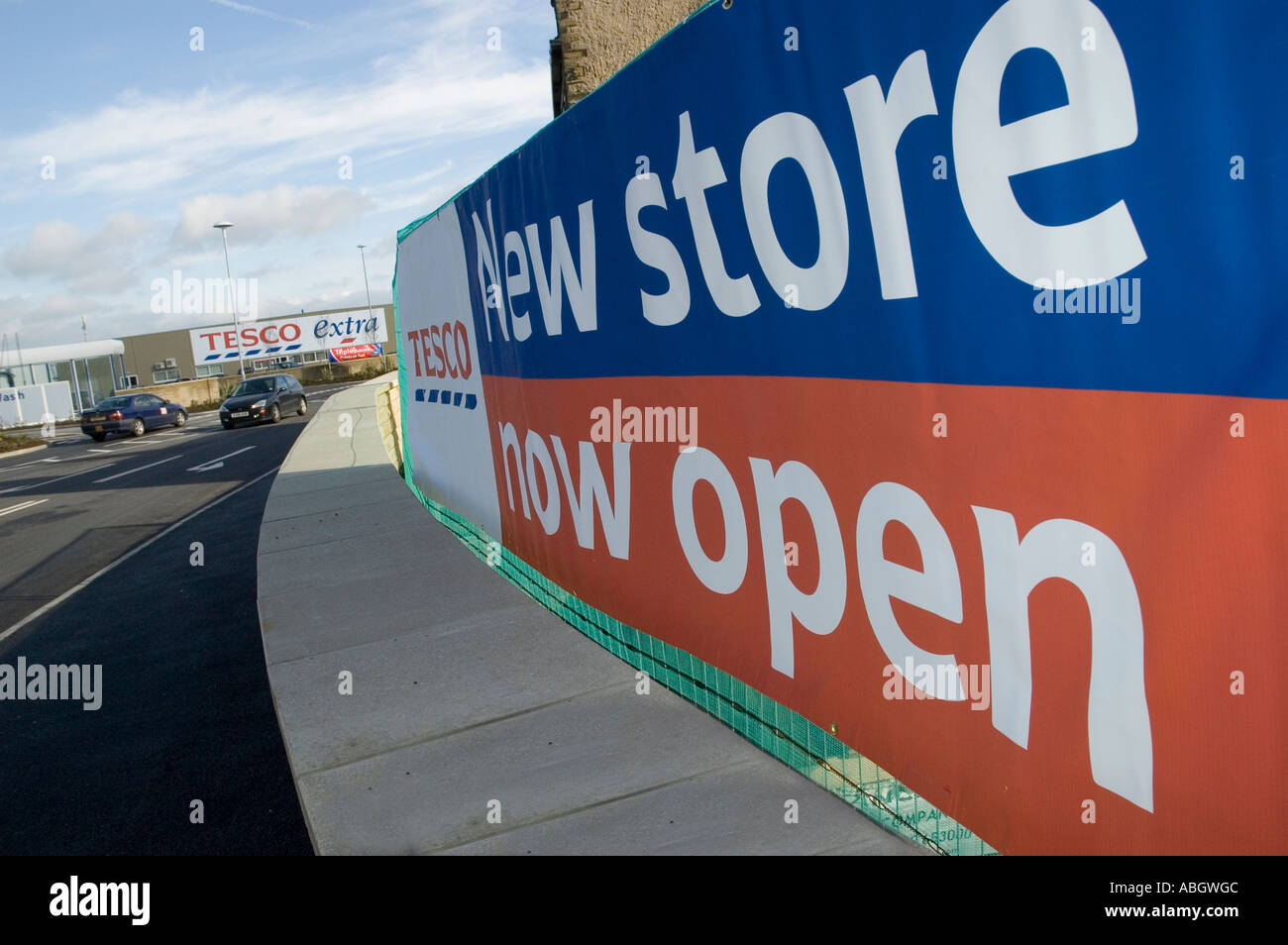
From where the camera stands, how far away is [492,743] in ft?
12.5

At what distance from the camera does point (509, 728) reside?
391 cm

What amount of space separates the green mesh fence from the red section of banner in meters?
0.07

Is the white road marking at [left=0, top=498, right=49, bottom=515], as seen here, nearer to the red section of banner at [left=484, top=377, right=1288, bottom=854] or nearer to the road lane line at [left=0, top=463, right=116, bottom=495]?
the road lane line at [left=0, top=463, right=116, bottom=495]

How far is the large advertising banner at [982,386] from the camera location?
1.83m

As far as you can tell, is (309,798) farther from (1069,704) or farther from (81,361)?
(81,361)

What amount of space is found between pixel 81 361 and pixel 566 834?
61.9m

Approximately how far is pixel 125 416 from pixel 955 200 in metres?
32.4

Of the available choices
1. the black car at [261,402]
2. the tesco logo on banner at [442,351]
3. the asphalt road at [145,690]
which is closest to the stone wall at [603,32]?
the tesco logo on banner at [442,351]

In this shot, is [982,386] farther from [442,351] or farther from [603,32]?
[603,32]

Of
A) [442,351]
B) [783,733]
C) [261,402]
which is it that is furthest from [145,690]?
[261,402]

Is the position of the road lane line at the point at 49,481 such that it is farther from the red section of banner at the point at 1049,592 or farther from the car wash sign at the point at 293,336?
the car wash sign at the point at 293,336

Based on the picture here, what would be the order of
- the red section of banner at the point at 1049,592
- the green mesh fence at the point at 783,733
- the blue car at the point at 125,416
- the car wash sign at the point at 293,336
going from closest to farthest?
the red section of banner at the point at 1049,592, the green mesh fence at the point at 783,733, the blue car at the point at 125,416, the car wash sign at the point at 293,336

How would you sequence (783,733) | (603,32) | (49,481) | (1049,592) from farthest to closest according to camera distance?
(49,481) < (603,32) < (783,733) < (1049,592)

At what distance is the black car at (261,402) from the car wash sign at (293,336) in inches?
1243
